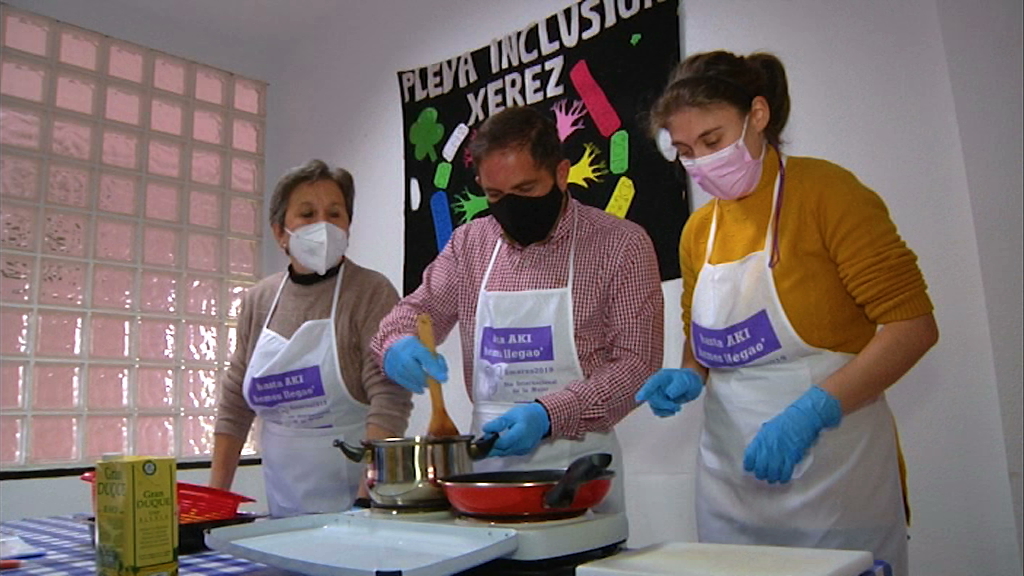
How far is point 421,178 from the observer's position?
2.47m

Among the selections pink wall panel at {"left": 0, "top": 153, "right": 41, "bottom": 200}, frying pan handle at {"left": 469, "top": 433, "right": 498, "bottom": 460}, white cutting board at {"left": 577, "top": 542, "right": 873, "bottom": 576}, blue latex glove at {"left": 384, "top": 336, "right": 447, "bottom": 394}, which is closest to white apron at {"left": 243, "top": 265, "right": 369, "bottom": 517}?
blue latex glove at {"left": 384, "top": 336, "right": 447, "bottom": 394}

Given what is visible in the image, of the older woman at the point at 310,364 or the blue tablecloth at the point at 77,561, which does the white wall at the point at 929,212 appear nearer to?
the older woman at the point at 310,364

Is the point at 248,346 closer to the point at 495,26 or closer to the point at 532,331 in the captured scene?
the point at 532,331

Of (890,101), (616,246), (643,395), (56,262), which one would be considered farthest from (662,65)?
(56,262)

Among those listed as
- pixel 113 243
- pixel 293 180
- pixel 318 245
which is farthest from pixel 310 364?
pixel 113 243

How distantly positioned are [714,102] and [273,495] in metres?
1.24

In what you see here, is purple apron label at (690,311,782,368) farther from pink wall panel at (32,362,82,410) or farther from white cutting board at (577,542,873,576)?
pink wall panel at (32,362,82,410)

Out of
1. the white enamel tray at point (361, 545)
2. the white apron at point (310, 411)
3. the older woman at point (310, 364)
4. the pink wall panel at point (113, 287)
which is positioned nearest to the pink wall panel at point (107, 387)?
→ the pink wall panel at point (113, 287)

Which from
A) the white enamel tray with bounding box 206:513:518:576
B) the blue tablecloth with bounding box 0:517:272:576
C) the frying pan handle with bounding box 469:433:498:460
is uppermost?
the frying pan handle with bounding box 469:433:498:460

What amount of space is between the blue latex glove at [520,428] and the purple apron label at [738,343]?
0.93 feet

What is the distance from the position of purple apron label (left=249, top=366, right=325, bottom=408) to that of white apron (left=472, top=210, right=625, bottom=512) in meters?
0.37

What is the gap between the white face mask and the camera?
1720 mm

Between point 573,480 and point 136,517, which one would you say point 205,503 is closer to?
point 136,517

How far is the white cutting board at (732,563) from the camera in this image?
2.22ft
